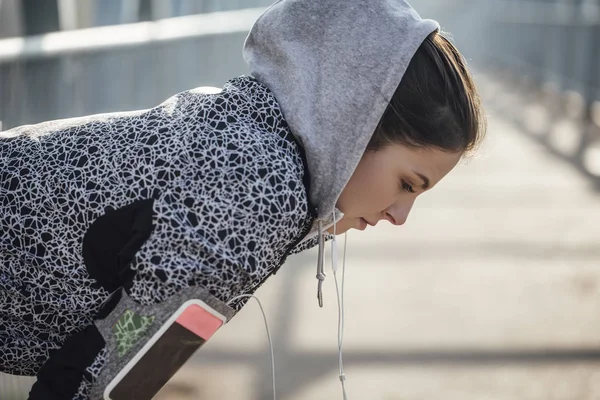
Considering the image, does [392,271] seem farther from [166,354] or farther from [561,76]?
[561,76]

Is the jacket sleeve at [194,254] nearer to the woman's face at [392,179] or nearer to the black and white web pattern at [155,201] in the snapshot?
the black and white web pattern at [155,201]

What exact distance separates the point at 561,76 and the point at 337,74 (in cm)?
974

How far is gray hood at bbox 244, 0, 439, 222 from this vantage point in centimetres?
198

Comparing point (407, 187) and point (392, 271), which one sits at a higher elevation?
point (407, 187)

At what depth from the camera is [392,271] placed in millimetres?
4719

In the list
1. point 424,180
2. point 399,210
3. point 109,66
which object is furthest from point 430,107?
point 109,66

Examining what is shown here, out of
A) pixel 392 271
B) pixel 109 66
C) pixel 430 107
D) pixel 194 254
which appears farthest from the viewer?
pixel 392 271

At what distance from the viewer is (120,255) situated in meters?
1.76

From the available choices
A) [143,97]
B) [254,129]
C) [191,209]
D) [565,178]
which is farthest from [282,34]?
[565,178]

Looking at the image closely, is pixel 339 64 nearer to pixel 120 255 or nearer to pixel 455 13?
pixel 120 255

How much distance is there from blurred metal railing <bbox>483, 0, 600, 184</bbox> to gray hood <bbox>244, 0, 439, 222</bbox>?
551 centimetres

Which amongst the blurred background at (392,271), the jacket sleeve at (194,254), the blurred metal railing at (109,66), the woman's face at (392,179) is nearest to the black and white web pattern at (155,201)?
the jacket sleeve at (194,254)

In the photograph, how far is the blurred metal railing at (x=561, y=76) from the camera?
347 inches

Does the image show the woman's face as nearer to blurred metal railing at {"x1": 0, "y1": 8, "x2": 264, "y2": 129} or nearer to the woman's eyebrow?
the woman's eyebrow
